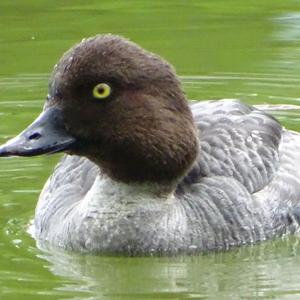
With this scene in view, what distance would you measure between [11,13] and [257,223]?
7.59 metres

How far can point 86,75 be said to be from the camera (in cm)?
1269

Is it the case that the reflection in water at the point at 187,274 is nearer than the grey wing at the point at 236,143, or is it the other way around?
the reflection in water at the point at 187,274

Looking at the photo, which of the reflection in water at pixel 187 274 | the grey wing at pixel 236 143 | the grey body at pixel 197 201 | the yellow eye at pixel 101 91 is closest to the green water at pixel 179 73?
the reflection in water at pixel 187 274

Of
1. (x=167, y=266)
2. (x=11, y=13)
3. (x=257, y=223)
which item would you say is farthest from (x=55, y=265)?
(x=11, y=13)

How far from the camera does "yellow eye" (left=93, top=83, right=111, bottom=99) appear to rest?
42.0 ft

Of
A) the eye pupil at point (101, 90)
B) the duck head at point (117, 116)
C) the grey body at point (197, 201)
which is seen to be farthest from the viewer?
the grey body at point (197, 201)

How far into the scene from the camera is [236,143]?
1407cm

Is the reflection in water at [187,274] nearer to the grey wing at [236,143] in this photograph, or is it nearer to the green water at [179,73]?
the green water at [179,73]

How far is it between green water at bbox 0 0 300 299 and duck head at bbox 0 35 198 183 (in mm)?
833

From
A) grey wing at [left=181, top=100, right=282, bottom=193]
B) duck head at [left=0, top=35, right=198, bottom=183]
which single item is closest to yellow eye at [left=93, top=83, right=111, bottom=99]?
duck head at [left=0, top=35, right=198, bottom=183]

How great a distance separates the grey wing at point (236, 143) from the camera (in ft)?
45.2

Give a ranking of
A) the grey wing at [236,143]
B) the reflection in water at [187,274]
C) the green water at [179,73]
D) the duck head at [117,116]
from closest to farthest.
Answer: the reflection in water at [187,274] < the green water at [179,73] < the duck head at [117,116] < the grey wing at [236,143]

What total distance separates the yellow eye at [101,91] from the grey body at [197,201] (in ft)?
2.65

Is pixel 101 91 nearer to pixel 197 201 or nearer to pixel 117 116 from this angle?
pixel 117 116
